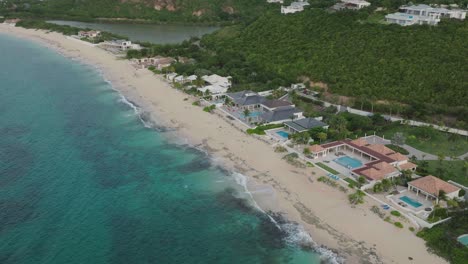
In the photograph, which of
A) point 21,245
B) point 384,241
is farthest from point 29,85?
point 384,241

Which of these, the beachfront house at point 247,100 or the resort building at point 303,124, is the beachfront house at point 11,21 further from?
the resort building at point 303,124

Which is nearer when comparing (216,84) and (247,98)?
(247,98)

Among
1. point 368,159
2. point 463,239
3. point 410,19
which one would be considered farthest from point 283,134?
point 410,19

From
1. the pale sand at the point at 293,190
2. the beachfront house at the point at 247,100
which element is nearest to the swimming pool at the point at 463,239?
the pale sand at the point at 293,190

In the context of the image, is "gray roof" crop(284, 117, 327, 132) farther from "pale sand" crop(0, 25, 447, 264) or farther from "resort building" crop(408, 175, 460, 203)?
"resort building" crop(408, 175, 460, 203)

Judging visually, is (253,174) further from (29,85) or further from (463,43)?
(29,85)

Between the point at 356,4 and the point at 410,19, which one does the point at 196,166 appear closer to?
the point at 410,19
